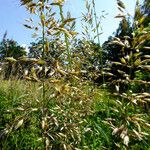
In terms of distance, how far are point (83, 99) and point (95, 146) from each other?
1.87 meters

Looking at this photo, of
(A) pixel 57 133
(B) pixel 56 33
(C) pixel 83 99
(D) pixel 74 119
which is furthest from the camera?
(C) pixel 83 99

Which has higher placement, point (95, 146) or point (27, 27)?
point (27, 27)

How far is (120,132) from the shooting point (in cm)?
197

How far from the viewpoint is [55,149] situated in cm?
219

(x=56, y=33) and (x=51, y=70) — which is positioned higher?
(x=56, y=33)

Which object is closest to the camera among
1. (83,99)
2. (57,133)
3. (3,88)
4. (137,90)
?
(57,133)

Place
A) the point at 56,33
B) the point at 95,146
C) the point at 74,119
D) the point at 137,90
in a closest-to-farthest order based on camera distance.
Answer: the point at 56,33
the point at 74,119
the point at 95,146
the point at 137,90

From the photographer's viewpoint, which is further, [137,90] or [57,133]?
[137,90]

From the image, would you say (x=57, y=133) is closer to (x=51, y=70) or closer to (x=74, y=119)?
(x=74, y=119)

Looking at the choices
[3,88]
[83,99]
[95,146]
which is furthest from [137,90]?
[83,99]

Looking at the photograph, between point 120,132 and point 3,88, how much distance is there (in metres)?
6.17

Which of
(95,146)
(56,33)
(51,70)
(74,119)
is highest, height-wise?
(56,33)

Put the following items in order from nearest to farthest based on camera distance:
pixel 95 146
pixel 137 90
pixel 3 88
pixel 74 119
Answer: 1. pixel 74 119
2. pixel 95 146
3. pixel 137 90
4. pixel 3 88

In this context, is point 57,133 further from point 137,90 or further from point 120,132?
point 137,90
